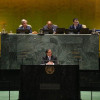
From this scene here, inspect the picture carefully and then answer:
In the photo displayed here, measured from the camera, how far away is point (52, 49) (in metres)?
11.2

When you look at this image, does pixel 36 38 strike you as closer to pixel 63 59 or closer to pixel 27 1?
pixel 63 59

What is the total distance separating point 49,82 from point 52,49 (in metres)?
4.62

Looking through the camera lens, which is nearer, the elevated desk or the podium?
the podium

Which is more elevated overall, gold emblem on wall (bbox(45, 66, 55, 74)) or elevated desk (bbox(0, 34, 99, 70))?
elevated desk (bbox(0, 34, 99, 70))

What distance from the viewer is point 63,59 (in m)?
11.2

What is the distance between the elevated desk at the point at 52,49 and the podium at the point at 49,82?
4454 millimetres

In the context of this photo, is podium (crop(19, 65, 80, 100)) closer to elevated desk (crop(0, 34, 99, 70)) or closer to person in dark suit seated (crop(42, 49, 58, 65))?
person in dark suit seated (crop(42, 49, 58, 65))

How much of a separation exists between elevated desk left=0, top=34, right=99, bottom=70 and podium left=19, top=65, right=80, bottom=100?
4.45m

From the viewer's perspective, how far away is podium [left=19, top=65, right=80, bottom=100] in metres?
6.58

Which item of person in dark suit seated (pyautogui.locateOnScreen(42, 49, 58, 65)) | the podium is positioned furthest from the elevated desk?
Result: the podium

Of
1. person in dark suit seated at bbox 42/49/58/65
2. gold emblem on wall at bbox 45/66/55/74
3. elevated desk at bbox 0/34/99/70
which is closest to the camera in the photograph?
gold emblem on wall at bbox 45/66/55/74

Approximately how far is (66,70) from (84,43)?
4.64 m

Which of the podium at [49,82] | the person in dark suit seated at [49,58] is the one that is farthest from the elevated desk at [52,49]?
the podium at [49,82]

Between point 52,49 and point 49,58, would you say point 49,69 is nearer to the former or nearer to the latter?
point 49,58
